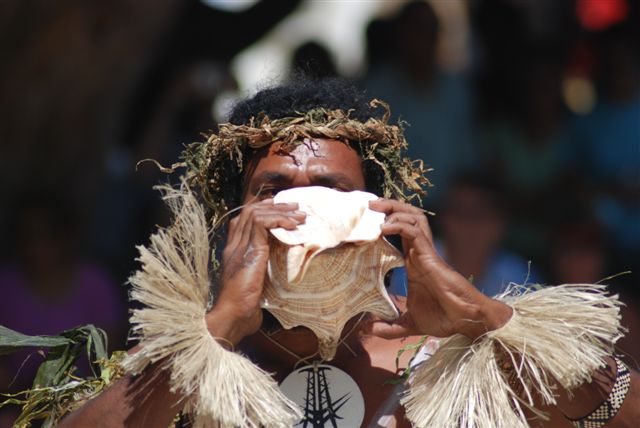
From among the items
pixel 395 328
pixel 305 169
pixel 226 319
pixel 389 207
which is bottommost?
pixel 395 328

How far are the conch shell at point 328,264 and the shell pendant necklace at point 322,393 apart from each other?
0.63 feet

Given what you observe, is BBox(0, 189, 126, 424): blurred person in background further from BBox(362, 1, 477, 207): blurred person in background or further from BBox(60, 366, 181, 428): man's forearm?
BBox(60, 366, 181, 428): man's forearm

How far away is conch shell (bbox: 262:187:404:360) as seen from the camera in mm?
2918

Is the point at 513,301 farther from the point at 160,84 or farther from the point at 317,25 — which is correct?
the point at 317,25

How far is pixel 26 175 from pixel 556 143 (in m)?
2.70

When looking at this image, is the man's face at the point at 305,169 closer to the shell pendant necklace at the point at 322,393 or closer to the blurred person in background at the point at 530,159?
the shell pendant necklace at the point at 322,393

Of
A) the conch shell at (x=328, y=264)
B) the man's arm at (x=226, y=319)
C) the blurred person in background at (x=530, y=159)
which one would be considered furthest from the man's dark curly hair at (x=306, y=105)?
the blurred person in background at (x=530, y=159)

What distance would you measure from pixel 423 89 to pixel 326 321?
146 inches

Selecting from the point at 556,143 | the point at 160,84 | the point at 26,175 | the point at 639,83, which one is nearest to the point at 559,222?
the point at 556,143

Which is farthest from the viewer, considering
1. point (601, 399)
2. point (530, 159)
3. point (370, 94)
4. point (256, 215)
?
point (530, 159)

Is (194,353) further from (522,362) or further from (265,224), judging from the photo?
(522,362)

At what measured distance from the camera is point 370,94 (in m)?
6.18

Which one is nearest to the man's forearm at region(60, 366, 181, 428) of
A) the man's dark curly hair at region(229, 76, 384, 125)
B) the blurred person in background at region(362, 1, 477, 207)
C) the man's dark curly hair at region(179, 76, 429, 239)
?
the man's dark curly hair at region(179, 76, 429, 239)

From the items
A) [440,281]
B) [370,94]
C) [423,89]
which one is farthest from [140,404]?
[423,89]
